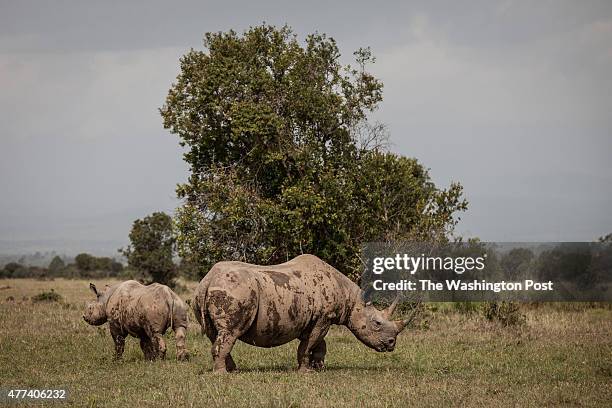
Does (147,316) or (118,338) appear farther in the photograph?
(118,338)

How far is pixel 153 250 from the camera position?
55031mm

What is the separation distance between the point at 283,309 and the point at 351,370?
2.33 metres

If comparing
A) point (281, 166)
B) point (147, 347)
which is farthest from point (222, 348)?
point (281, 166)

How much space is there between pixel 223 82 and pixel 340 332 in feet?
31.1

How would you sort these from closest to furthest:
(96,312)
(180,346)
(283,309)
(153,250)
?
(283,309) < (180,346) < (96,312) < (153,250)

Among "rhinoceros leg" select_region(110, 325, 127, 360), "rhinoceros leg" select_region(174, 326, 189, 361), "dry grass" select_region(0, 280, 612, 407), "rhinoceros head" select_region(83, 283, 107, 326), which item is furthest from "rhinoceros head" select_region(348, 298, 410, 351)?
"rhinoceros head" select_region(83, 283, 107, 326)

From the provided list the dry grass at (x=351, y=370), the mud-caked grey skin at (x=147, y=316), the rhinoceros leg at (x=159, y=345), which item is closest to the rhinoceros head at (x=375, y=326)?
the dry grass at (x=351, y=370)

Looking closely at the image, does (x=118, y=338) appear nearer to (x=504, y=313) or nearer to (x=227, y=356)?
(x=227, y=356)

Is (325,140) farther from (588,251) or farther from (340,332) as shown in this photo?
(588,251)

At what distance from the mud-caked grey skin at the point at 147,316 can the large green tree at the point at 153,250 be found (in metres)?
33.4

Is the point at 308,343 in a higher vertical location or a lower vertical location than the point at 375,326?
lower

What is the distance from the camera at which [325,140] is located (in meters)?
29.9

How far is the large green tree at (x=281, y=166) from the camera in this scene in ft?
93.6

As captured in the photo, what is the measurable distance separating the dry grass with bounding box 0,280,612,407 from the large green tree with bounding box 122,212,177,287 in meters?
24.9
